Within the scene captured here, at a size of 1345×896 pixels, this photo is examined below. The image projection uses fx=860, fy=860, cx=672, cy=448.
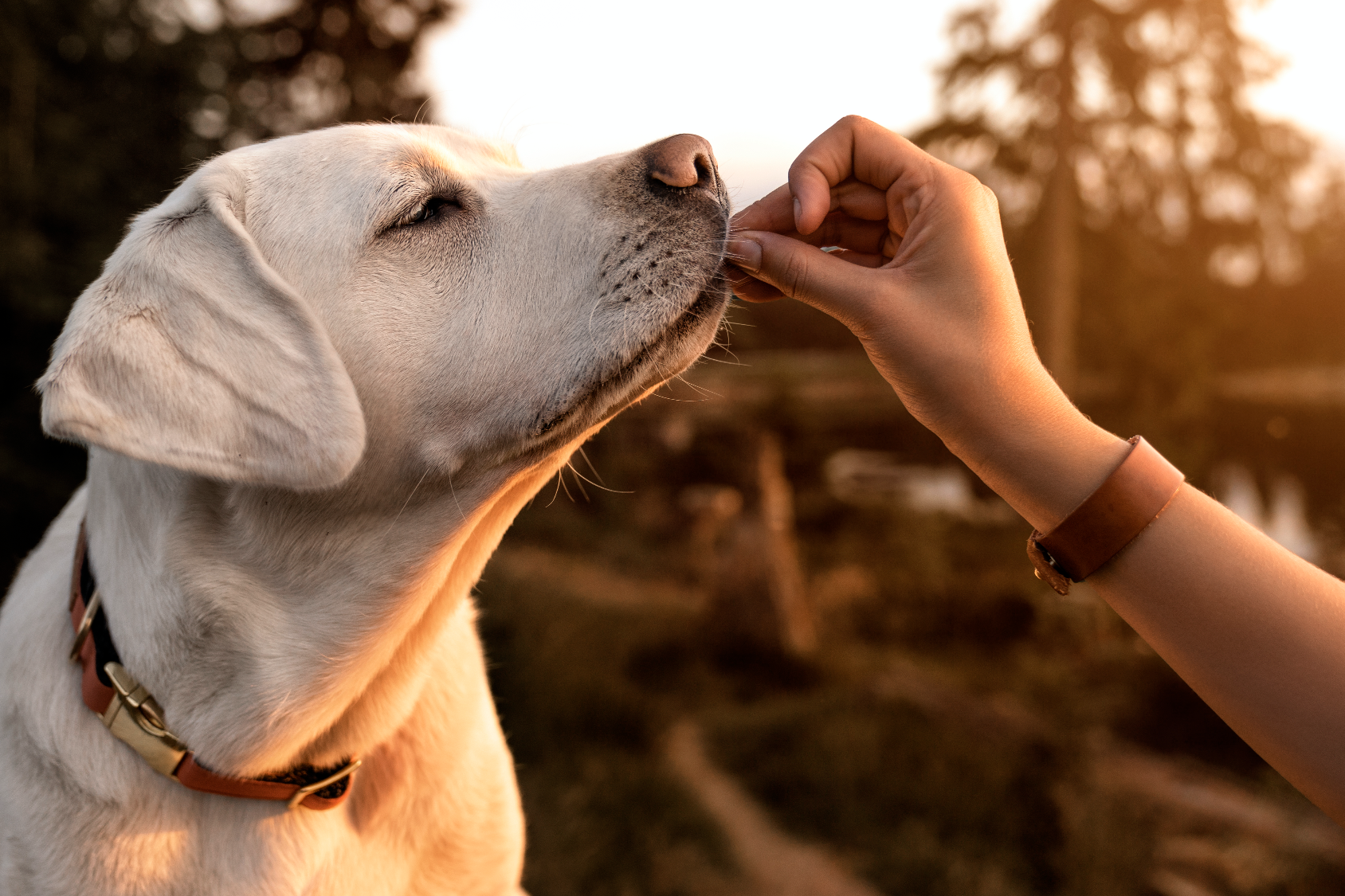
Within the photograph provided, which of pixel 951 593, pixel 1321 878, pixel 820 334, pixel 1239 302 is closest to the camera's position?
pixel 1321 878

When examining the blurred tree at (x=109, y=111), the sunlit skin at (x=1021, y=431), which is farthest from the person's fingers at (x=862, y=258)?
the blurred tree at (x=109, y=111)

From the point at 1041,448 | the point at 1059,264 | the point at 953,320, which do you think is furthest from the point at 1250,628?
the point at 1059,264

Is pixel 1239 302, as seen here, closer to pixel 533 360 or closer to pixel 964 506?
pixel 964 506

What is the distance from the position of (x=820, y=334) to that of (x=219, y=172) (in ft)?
40.5

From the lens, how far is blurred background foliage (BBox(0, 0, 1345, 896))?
5.59m

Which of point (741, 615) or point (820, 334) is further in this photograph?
point (820, 334)

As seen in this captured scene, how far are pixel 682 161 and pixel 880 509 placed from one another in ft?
40.1

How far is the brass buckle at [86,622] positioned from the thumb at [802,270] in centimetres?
156

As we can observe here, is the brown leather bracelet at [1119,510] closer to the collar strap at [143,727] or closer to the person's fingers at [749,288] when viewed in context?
the person's fingers at [749,288]

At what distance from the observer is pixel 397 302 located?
1838mm

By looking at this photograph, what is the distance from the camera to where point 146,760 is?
5.93ft

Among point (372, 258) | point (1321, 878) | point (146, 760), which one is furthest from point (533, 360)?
point (1321, 878)

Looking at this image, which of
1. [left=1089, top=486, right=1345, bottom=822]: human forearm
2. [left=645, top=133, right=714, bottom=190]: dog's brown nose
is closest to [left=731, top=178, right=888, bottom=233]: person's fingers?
[left=645, top=133, right=714, bottom=190]: dog's brown nose

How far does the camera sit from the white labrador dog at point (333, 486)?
1.76m
